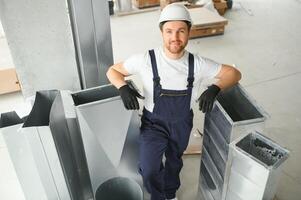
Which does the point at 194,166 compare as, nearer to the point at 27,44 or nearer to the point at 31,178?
the point at 31,178

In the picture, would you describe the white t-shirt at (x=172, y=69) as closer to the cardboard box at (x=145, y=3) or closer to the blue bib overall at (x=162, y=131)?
the blue bib overall at (x=162, y=131)

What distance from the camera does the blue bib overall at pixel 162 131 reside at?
151cm

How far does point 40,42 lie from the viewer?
5.53 feet

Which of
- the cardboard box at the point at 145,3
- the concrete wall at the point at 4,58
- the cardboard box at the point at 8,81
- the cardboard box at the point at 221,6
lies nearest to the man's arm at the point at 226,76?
the cardboard box at the point at 8,81

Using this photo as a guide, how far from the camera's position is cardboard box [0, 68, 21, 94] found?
274 cm

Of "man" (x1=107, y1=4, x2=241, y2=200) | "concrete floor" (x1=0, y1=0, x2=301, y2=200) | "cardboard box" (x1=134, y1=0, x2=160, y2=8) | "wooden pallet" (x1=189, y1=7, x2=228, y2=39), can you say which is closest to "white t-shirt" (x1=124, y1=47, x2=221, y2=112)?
"man" (x1=107, y1=4, x2=241, y2=200)

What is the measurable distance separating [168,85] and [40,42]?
74 cm

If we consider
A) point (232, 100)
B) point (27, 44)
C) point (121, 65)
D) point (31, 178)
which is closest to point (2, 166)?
point (31, 178)

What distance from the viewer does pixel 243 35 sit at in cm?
409

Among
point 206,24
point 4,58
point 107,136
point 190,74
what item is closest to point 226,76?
point 190,74

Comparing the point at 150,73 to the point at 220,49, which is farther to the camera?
the point at 220,49

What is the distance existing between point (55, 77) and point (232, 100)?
3.28ft

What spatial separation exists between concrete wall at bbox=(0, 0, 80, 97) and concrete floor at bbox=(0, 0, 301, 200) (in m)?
0.79

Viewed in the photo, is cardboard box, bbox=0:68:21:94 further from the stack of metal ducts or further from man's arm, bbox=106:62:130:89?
man's arm, bbox=106:62:130:89
